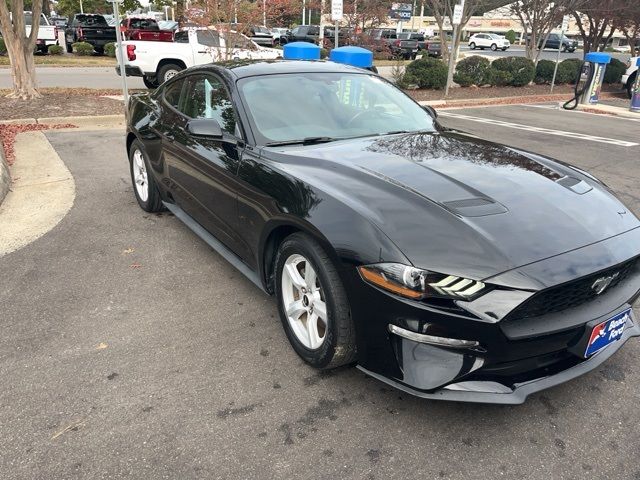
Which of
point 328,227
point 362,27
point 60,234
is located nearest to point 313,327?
point 328,227

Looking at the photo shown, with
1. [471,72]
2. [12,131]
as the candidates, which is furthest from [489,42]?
[12,131]

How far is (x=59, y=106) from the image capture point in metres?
10.3

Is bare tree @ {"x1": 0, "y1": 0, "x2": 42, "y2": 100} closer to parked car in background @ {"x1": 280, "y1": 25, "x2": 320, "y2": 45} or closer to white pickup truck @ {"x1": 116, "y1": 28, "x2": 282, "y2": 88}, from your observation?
white pickup truck @ {"x1": 116, "y1": 28, "x2": 282, "y2": 88}

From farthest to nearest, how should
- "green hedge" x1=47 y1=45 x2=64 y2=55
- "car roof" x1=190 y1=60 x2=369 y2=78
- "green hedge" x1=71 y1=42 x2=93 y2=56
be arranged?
"green hedge" x1=71 y1=42 x2=93 y2=56 < "green hedge" x1=47 y1=45 x2=64 y2=55 < "car roof" x1=190 y1=60 x2=369 y2=78

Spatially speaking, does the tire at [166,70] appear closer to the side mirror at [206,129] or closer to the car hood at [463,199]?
the side mirror at [206,129]

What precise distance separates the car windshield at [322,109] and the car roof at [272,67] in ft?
0.24

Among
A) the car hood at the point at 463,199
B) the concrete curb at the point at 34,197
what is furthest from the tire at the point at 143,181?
the car hood at the point at 463,199

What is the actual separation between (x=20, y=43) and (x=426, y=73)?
35.4ft

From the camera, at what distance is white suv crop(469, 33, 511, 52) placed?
52.0m

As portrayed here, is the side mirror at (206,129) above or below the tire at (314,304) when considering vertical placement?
above

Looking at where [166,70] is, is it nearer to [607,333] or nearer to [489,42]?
[607,333]

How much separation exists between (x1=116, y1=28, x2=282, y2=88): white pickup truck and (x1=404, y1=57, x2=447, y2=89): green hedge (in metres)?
4.57

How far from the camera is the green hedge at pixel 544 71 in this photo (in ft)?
64.2

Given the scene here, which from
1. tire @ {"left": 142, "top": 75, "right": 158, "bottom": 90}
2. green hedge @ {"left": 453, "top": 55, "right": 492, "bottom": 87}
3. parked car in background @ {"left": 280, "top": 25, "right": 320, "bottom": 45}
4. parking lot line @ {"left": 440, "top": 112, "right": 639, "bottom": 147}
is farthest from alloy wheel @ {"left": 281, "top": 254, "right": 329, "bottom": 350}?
parked car in background @ {"left": 280, "top": 25, "right": 320, "bottom": 45}
